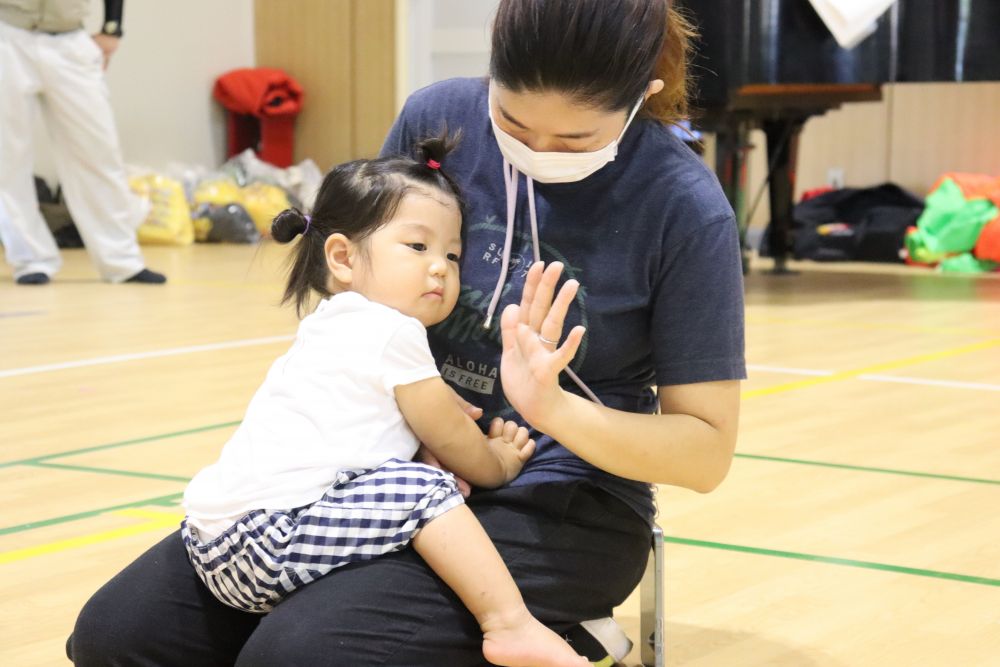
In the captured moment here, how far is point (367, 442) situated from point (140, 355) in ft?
8.25

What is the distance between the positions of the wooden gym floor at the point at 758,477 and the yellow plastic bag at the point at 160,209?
302cm

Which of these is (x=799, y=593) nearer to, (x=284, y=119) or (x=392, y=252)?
(x=392, y=252)

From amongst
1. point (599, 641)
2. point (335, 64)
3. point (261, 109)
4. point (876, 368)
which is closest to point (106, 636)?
point (599, 641)

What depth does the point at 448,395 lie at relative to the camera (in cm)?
141

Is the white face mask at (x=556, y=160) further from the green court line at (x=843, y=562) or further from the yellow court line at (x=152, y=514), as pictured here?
the yellow court line at (x=152, y=514)

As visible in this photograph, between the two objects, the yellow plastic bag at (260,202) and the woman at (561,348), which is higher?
the woman at (561,348)

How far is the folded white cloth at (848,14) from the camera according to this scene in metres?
4.79

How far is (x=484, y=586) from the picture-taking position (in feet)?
4.38

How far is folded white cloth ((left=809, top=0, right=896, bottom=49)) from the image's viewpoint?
479cm

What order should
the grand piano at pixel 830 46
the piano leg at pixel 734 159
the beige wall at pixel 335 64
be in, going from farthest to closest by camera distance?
the beige wall at pixel 335 64
the piano leg at pixel 734 159
the grand piano at pixel 830 46

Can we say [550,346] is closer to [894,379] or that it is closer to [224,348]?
[894,379]

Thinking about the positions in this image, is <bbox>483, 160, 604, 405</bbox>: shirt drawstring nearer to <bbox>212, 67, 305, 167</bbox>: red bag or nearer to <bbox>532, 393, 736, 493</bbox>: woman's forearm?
<bbox>532, 393, 736, 493</bbox>: woman's forearm

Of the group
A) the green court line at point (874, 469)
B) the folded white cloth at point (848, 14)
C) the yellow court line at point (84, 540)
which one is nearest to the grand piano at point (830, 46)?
the folded white cloth at point (848, 14)

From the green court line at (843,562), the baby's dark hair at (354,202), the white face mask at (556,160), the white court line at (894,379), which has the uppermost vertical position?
the white face mask at (556,160)
